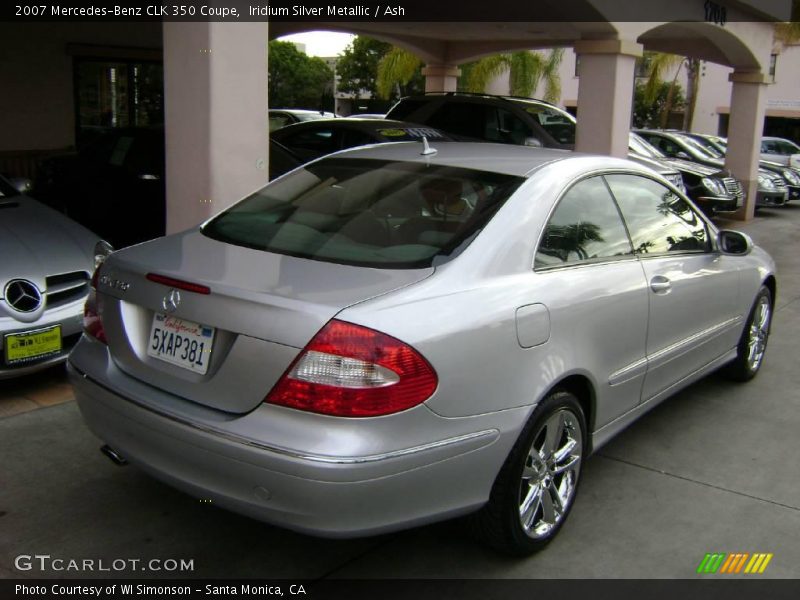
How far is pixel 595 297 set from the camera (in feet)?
11.3

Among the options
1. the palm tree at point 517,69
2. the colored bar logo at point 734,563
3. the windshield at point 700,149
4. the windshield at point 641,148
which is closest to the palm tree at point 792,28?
the windshield at point 700,149

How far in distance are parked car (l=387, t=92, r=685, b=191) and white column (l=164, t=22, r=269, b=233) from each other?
5694 mm

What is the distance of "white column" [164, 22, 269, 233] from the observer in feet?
16.8

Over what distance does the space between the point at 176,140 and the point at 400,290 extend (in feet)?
10.1

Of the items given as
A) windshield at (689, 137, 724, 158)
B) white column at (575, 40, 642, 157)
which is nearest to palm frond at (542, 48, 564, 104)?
windshield at (689, 137, 724, 158)

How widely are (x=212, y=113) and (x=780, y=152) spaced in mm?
19316

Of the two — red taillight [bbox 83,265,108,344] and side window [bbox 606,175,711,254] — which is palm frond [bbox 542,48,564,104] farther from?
red taillight [bbox 83,265,108,344]

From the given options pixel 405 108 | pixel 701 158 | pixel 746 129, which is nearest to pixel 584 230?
pixel 405 108

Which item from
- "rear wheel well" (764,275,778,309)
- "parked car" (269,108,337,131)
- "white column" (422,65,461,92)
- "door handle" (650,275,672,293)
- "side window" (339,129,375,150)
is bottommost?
"rear wheel well" (764,275,778,309)

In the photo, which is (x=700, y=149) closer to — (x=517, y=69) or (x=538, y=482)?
(x=517, y=69)

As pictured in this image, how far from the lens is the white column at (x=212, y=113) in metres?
5.11

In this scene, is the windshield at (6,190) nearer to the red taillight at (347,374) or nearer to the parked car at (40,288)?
the parked car at (40,288)

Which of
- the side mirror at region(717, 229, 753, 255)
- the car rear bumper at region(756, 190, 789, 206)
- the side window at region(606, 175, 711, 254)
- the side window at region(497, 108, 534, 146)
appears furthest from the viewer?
the car rear bumper at region(756, 190, 789, 206)

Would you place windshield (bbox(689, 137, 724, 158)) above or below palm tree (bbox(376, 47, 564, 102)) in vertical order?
below
